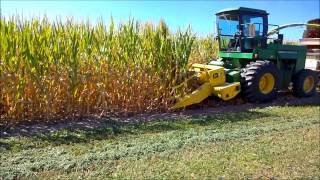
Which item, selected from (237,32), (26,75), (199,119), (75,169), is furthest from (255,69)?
(75,169)

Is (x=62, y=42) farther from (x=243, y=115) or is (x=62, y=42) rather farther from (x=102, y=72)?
(x=243, y=115)

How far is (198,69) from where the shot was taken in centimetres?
875

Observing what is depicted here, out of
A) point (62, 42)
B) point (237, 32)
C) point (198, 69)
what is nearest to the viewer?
point (62, 42)

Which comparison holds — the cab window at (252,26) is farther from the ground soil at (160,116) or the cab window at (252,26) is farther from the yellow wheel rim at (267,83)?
the ground soil at (160,116)

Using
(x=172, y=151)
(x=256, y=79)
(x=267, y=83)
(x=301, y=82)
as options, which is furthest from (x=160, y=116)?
(x=301, y=82)

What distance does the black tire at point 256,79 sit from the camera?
880 centimetres

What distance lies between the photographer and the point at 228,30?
991 centimetres

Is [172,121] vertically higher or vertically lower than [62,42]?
lower

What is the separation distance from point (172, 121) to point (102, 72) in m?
1.60

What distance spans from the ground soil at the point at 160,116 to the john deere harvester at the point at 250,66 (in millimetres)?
223

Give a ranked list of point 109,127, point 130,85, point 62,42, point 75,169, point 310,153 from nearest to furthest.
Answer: point 75,169 → point 310,153 → point 109,127 → point 62,42 → point 130,85

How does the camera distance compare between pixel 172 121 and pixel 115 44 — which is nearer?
pixel 172 121

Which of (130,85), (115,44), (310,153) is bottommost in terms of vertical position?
(310,153)

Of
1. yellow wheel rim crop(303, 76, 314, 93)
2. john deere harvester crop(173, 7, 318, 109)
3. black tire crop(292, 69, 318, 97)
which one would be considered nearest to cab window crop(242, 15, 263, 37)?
john deere harvester crop(173, 7, 318, 109)
